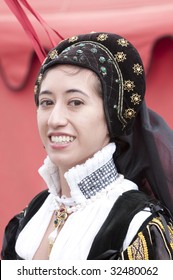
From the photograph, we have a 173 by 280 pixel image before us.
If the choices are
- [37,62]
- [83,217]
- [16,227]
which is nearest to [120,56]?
[83,217]

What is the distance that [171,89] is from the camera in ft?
6.88

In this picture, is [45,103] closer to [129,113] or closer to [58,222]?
[129,113]

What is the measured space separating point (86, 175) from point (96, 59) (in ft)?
0.95

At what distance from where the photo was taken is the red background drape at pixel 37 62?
2.04 meters

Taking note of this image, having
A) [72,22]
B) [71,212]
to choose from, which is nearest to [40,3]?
[72,22]

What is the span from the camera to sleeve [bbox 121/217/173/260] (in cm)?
131

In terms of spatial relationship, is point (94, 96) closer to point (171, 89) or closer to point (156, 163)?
point (156, 163)

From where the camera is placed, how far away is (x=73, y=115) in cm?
138

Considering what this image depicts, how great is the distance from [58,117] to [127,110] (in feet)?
0.60

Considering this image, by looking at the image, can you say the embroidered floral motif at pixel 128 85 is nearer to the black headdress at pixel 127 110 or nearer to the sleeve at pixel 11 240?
the black headdress at pixel 127 110

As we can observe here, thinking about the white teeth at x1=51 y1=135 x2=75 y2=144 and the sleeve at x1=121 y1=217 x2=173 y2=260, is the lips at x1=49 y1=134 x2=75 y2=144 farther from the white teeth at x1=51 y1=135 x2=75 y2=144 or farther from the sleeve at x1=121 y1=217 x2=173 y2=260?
the sleeve at x1=121 y1=217 x2=173 y2=260

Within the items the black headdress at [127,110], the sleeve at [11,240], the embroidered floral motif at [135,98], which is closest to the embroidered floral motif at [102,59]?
the black headdress at [127,110]

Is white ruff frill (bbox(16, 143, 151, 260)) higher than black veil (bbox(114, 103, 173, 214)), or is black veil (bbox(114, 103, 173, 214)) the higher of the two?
black veil (bbox(114, 103, 173, 214))

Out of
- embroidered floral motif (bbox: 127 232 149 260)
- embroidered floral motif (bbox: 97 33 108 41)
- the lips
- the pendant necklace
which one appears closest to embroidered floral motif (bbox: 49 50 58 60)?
embroidered floral motif (bbox: 97 33 108 41)
